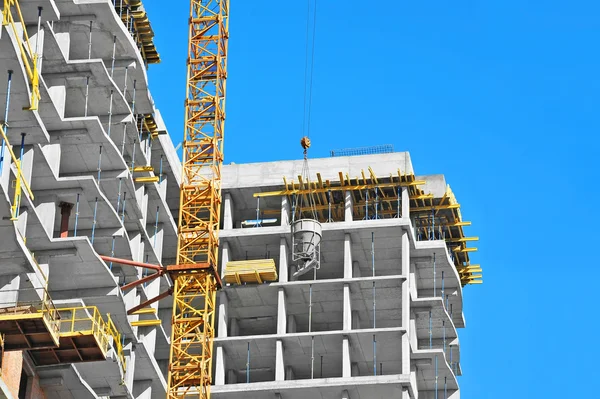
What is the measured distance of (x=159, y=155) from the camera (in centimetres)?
10312

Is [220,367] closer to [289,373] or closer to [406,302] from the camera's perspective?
[289,373]

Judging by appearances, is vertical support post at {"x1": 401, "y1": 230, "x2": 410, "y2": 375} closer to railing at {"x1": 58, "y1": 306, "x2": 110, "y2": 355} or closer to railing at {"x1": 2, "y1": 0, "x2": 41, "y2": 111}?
railing at {"x1": 58, "y1": 306, "x2": 110, "y2": 355}

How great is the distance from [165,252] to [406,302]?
1405cm

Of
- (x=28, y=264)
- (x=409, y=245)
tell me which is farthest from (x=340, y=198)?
(x=28, y=264)

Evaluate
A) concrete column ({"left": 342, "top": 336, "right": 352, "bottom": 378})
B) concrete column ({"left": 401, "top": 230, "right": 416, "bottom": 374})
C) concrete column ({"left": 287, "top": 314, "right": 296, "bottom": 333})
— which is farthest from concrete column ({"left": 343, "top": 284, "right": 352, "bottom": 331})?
concrete column ({"left": 287, "top": 314, "right": 296, "bottom": 333})

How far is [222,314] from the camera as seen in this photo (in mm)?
105875

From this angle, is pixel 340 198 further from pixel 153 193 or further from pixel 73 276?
pixel 73 276

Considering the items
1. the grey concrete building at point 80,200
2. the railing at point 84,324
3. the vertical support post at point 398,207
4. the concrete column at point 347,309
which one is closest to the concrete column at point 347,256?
the concrete column at point 347,309

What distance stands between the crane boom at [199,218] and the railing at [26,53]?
22.4 meters

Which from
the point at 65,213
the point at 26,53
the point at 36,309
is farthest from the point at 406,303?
the point at 36,309

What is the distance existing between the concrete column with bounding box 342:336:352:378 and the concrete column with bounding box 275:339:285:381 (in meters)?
3.61

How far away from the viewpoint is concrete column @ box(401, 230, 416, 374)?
102125mm

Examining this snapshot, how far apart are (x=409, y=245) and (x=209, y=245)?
12.9 meters

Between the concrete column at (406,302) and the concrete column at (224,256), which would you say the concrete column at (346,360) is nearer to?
the concrete column at (406,302)
